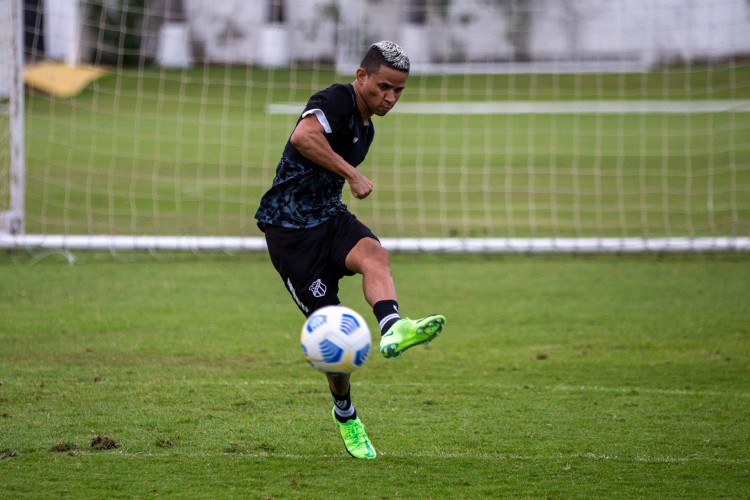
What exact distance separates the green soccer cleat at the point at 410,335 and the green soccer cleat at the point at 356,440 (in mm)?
806

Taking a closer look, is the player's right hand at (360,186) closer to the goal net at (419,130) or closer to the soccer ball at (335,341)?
the soccer ball at (335,341)

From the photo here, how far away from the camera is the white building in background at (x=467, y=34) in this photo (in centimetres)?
3003

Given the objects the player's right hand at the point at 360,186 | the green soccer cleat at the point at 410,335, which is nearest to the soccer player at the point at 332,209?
the player's right hand at the point at 360,186

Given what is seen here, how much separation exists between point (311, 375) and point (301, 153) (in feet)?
8.82

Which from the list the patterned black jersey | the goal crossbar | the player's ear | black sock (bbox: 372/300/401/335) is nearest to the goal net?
the goal crossbar

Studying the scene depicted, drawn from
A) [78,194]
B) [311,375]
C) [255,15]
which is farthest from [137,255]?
[255,15]

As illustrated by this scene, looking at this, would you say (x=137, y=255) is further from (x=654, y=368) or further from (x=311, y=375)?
(x=654, y=368)

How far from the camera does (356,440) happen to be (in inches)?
220

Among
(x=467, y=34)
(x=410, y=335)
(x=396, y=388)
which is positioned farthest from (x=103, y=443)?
(x=467, y=34)

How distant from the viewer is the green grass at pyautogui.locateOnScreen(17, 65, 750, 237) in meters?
15.4

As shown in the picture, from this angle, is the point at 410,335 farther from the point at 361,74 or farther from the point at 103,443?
the point at 103,443

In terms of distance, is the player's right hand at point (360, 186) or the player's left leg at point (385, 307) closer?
the player's left leg at point (385, 307)

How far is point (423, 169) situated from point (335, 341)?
16592 millimetres

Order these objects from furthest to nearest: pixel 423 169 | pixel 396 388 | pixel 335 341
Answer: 1. pixel 423 169
2. pixel 396 388
3. pixel 335 341
